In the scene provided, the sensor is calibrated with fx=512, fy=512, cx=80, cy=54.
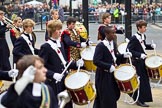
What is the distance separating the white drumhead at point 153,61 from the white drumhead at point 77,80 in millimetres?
2519

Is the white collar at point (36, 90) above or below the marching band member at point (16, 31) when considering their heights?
above

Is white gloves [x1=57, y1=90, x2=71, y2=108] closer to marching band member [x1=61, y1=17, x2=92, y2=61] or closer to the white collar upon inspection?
the white collar

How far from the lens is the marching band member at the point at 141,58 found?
384 inches

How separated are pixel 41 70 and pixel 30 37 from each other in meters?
4.96

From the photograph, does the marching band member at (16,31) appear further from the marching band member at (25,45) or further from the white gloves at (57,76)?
the white gloves at (57,76)

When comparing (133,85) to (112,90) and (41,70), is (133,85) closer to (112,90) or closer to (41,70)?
(112,90)

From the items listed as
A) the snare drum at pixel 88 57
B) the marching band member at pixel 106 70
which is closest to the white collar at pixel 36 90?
the marching band member at pixel 106 70

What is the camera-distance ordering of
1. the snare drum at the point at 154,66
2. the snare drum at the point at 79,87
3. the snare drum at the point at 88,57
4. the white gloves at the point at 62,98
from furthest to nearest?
the snare drum at the point at 88,57
the snare drum at the point at 154,66
the snare drum at the point at 79,87
the white gloves at the point at 62,98

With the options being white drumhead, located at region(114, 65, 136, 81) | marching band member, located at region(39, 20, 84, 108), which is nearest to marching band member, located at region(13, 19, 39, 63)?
white drumhead, located at region(114, 65, 136, 81)

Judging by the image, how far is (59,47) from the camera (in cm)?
730

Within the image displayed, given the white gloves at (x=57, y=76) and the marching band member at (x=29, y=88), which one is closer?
the marching band member at (x=29, y=88)

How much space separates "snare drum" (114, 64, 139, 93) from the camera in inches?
314

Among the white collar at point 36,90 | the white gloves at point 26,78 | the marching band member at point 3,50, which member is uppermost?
the white gloves at point 26,78

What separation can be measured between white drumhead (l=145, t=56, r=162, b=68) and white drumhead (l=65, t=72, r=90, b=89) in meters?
2.52
